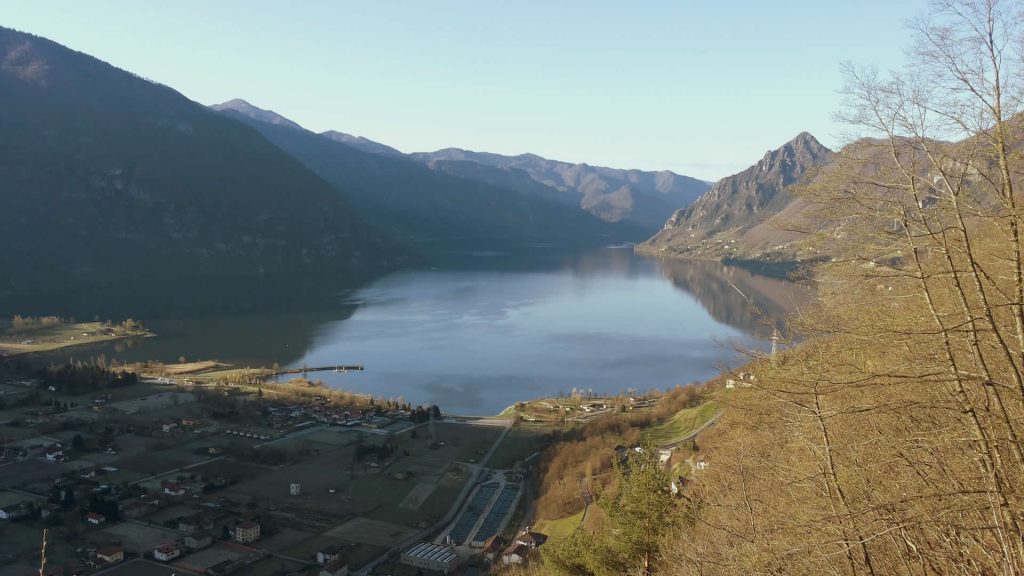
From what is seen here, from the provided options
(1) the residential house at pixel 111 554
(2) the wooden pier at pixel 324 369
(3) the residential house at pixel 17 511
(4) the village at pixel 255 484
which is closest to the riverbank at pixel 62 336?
(4) the village at pixel 255 484

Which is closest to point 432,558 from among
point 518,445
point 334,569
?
point 334,569

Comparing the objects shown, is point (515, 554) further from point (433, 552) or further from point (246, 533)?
point (246, 533)

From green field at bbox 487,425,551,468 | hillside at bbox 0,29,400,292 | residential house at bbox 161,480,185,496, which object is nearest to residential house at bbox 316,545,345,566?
residential house at bbox 161,480,185,496

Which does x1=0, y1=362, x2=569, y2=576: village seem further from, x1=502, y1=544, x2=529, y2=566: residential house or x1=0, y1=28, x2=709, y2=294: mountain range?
x1=0, y1=28, x2=709, y2=294: mountain range

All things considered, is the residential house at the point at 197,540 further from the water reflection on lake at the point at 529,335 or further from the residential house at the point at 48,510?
the water reflection on lake at the point at 529,335

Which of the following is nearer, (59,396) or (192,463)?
(192,463)

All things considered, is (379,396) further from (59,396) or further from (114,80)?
(114,80)

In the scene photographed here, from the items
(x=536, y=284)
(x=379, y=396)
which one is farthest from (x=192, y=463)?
(x=536, y=284)
